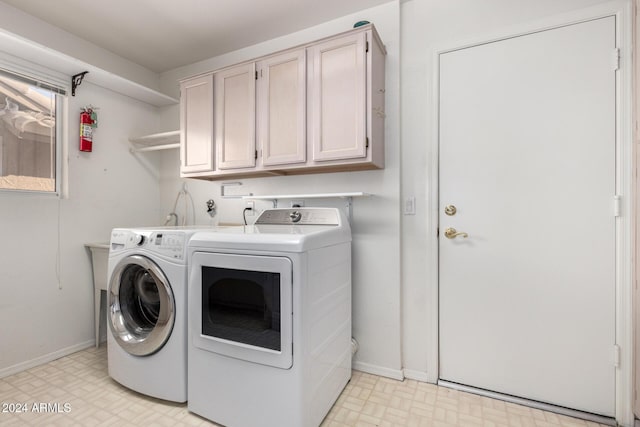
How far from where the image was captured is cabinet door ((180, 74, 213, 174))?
228 cm

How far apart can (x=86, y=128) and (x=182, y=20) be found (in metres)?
1.14

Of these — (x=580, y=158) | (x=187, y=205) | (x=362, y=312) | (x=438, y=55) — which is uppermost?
(x=438, y=55)

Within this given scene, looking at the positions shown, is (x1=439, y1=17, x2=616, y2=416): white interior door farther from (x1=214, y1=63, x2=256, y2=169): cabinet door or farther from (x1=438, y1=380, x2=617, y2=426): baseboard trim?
(x1=214, y1=63, x2=256, y2=169): cabinet door

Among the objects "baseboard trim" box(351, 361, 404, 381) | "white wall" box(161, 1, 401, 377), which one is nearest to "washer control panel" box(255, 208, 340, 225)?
"white wall" box(161, 1, 401, 377)

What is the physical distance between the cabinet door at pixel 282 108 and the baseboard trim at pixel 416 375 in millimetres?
1564

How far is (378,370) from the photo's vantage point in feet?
6.56

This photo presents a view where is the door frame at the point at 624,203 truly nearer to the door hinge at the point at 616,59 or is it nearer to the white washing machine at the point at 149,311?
the door hinge at the point at 616,59

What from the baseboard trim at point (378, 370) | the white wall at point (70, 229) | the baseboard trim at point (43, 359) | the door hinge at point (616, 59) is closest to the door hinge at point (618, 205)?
the door hinge at point (616, 59)

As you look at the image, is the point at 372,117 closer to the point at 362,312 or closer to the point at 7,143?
the point at 362,312

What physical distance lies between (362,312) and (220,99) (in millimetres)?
1877

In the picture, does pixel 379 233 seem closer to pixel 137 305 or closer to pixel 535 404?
pixel 535 404

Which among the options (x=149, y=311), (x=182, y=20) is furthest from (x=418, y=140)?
(x=149, y=311)

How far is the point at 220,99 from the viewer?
2.23m

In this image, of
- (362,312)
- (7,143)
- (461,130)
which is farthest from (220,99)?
(362,312)
